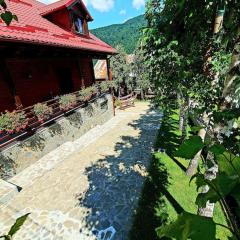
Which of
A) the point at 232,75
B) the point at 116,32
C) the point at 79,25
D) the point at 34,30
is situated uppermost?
the point at 79,25

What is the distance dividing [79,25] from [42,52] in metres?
6.49

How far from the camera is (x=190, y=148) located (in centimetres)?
99

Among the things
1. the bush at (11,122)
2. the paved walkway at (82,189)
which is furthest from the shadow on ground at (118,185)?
the bush at (11,122)

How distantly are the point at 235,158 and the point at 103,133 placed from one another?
11.9 meters

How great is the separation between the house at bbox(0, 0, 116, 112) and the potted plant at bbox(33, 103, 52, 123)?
0.70m

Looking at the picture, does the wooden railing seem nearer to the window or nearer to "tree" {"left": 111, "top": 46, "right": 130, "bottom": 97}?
the window

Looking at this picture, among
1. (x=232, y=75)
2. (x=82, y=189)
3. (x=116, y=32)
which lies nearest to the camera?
(x=232, y=75)

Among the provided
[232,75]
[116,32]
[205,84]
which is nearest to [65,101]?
[205,84]

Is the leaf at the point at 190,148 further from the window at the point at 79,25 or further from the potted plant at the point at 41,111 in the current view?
the window at the point at 79,25

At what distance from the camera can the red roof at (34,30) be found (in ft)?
25.1

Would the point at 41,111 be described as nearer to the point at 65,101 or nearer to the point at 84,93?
the point at 65,101

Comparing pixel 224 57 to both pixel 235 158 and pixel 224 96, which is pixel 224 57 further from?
pixel 235 158

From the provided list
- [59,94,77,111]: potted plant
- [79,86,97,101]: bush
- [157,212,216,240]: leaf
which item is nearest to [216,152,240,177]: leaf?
[157,212,216,240]: leaf

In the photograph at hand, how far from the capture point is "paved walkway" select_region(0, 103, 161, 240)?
5324mm
